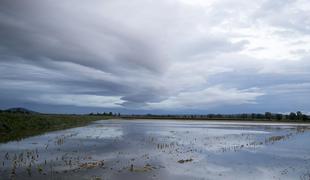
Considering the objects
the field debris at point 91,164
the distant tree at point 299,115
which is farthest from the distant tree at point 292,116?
the field debris at point 91,164

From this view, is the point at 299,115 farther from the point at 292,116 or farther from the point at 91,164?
the point at 91,164

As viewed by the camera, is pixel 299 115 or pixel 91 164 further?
pixel 299 115

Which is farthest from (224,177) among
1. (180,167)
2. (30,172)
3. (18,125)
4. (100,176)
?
(18,125)

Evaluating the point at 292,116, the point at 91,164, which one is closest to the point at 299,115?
the point at 292,116

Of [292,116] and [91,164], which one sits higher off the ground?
[292,116]

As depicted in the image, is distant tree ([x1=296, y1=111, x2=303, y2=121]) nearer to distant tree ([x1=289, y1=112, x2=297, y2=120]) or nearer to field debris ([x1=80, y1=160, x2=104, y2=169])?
distant tree ([x1=289, y1=112, x2=297, y2=120])

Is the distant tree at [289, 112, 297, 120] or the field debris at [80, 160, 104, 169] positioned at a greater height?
the distant tree at [289, 112, 297, 120]

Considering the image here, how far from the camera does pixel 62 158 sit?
20.8 metres

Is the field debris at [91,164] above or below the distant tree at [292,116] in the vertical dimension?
below

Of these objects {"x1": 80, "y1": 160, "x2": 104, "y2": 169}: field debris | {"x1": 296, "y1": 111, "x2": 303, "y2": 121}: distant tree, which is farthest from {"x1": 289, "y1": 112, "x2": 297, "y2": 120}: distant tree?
{"x1": 80, "y1": 160, "x2": 104, "y2": 169}: field debris

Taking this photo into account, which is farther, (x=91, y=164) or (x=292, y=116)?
(x=292, y=116)

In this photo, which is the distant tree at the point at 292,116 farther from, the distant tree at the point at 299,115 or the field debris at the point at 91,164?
the field debris at the point at 91,164

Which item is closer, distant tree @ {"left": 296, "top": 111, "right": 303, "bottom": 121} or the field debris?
the field debris

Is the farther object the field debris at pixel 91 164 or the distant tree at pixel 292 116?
the distant tree at pixel 292 116
